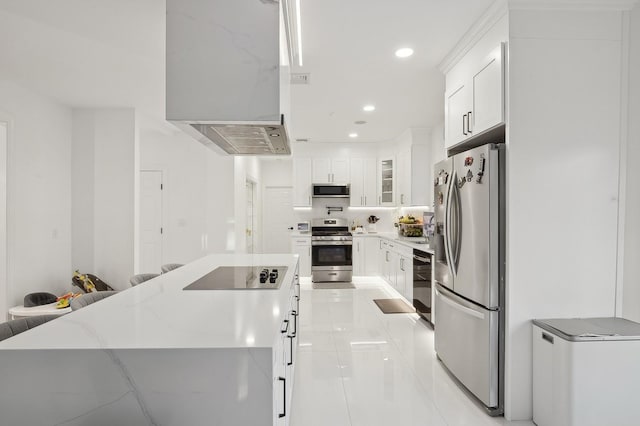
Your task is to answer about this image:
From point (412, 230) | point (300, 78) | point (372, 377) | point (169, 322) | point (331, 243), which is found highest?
point (300, 78)

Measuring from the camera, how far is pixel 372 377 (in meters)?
2.95

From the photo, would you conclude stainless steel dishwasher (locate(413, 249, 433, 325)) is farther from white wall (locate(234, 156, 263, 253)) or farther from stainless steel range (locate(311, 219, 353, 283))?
white wall (locate(234, 156, 263, 253))

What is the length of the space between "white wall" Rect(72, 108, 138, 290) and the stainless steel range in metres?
3.01

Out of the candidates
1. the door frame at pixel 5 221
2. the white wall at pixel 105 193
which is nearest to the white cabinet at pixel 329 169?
the white wall at pixel 105 193

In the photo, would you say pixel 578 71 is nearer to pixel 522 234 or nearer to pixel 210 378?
pixel 522 234

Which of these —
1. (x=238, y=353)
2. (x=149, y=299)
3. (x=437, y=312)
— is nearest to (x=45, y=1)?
(x=149, y=299)

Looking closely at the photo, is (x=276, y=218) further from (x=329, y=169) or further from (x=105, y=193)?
(x=105, y=193)

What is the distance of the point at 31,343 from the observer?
50.9 inches

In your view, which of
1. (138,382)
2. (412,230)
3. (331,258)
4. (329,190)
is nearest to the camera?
(138,382)

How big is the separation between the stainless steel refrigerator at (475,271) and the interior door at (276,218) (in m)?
6.23

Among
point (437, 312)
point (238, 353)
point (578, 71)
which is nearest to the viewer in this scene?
point (238, 353)

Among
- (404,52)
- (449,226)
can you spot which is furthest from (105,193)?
(449,226)

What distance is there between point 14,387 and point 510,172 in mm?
2620

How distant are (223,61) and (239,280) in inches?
51.7
